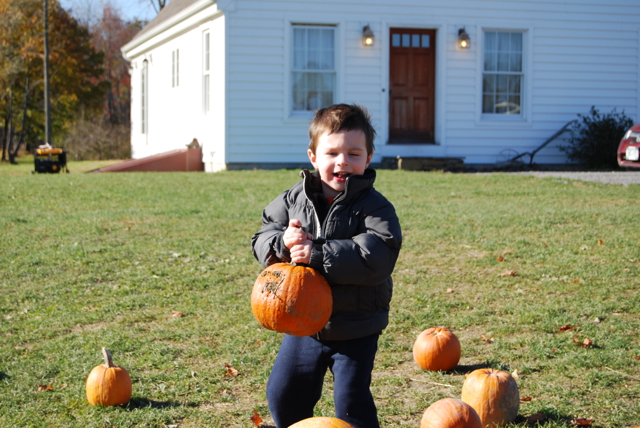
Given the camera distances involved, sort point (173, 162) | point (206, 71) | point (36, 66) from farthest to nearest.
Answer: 1. point (36, 66)
2. point (173, 162)
3. point (206, 71)

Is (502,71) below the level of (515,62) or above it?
below

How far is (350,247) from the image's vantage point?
271 cm

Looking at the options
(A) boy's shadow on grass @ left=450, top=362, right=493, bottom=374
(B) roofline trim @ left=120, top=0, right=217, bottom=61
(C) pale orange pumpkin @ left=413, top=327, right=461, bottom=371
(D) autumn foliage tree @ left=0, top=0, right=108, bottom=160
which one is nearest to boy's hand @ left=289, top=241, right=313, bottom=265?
(C) pale orange pumpkin @ left=413, top=327, right=461, bottom=371

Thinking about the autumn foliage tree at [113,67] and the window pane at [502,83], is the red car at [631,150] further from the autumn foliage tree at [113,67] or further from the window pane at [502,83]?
the autumn foliage tree at [113,67]

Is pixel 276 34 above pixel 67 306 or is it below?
above

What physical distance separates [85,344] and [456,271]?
3.48m

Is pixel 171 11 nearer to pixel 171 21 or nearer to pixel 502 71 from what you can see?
pixel 171 21

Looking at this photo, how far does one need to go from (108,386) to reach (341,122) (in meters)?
1.82

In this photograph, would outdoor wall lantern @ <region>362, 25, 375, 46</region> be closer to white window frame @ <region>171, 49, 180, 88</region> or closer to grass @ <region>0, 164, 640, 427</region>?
white window frame @ <region>171, 49, 180, 88</region>

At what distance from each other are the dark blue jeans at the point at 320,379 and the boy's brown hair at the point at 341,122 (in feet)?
2.90

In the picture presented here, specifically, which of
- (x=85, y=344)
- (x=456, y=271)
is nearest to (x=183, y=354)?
(x=85, y=344)

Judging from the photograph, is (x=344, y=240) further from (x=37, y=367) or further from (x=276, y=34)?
(x=276, y=34)

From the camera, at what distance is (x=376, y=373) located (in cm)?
399

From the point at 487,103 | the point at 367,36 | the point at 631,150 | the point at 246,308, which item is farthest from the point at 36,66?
the point at 246,308
